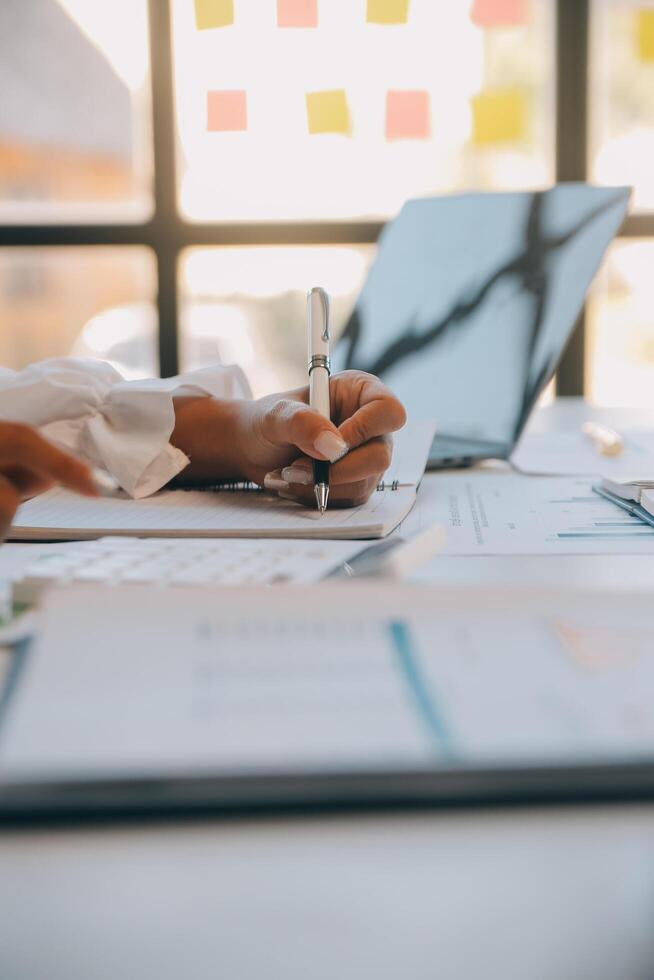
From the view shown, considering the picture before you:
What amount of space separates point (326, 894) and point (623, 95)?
235 centimetres

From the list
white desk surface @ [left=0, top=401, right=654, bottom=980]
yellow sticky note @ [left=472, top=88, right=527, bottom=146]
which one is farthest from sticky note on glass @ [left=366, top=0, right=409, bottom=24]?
white desk surface @ [left=0, top=401, right=654, bottom=980]

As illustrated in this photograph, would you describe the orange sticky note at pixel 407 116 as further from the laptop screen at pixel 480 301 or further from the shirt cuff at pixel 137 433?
the shirt cuff at pixel 137 433

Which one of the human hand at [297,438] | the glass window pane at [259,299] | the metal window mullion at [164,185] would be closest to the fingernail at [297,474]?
the human hand at [297,438]

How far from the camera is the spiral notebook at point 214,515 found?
2.02 feet

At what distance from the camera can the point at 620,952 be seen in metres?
0.32

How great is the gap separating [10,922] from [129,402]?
57cm

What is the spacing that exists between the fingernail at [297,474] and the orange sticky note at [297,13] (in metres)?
1.84

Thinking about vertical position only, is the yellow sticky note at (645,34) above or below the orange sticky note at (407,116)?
above

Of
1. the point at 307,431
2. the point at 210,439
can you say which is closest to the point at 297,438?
the point at 307,431

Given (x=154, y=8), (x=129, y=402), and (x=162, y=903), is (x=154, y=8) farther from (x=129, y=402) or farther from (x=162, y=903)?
(x=162, y=903)

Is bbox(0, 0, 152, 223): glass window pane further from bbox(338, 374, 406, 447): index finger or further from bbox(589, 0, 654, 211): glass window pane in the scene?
bbox(338, 374, 406, 447): index finger

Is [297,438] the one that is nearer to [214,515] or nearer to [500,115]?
[214,515]

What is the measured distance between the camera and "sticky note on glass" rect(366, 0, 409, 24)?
2199 millimetres

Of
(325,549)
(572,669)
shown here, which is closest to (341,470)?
(325,549)
